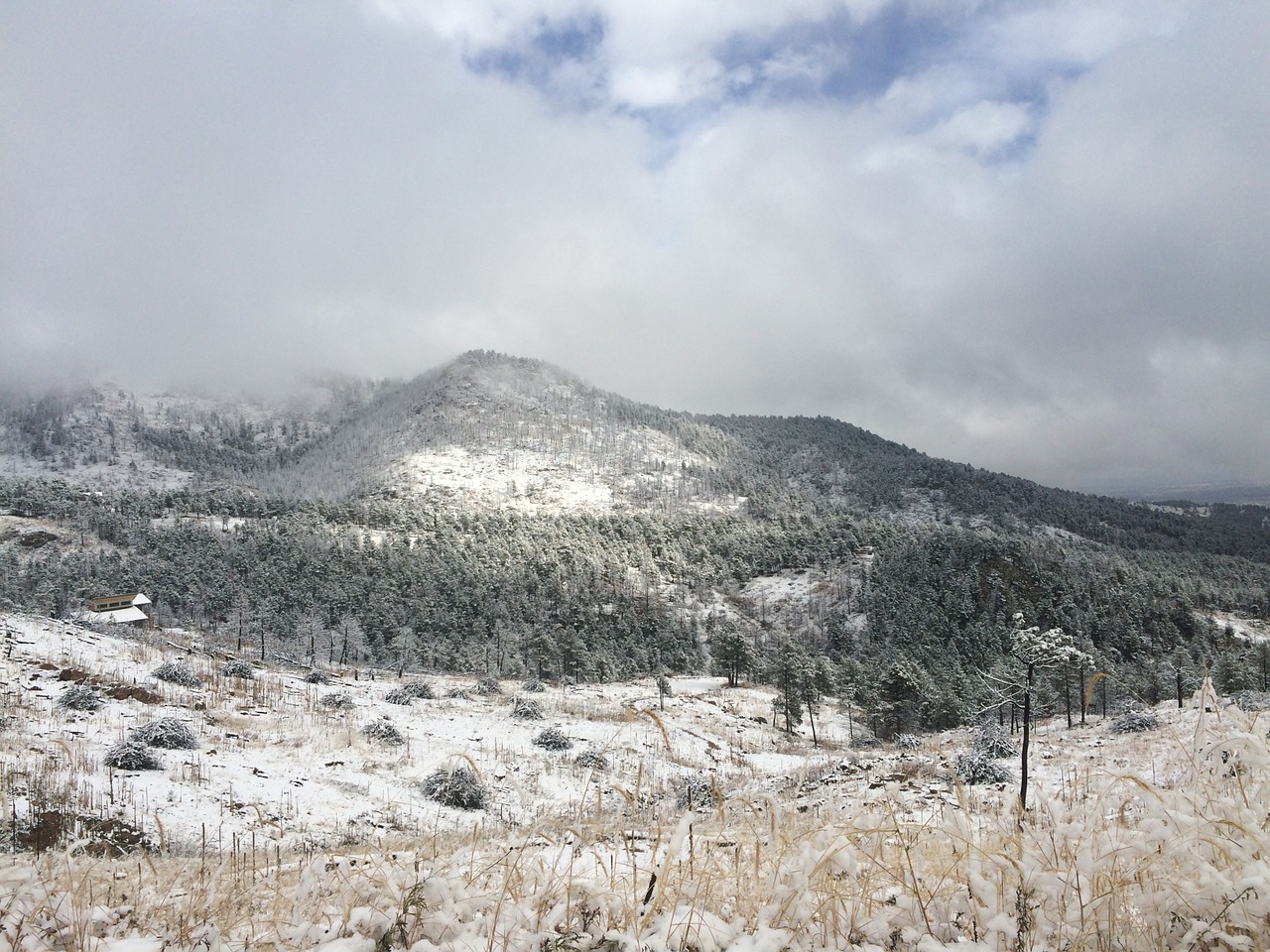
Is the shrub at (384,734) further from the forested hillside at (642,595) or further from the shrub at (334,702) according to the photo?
the forested hillside at (642,595)

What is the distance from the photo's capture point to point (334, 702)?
2098cm

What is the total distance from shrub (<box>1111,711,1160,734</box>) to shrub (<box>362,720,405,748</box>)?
27904 mm

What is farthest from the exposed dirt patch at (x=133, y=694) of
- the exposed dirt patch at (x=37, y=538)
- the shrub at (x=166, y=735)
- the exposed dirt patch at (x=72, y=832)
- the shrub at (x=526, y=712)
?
the exposed dirt patch at (x=37, y=538)

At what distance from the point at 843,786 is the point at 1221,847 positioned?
49.1 feet

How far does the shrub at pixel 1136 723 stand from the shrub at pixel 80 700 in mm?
35193

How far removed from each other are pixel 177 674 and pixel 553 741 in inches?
485

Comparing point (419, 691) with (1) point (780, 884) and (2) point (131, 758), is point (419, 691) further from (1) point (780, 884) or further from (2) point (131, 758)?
(1) point (780, 884)

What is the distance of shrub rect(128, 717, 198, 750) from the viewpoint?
13.3 meters

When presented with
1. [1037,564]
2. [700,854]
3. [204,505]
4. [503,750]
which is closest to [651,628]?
[1037,564]

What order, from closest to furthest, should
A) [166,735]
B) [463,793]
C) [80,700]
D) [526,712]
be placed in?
[463,793] → [166,735] → [80,700] → [526,712]

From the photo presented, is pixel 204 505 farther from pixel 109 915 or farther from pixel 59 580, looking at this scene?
pixel 109 915

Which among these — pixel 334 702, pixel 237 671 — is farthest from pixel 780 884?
pixel 237 671

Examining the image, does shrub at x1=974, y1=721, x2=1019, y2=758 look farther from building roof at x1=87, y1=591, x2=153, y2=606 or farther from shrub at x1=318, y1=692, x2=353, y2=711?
building roof at x1=87, y1=591, x2=153, y2=606

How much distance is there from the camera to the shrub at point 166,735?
1329 centimetres
